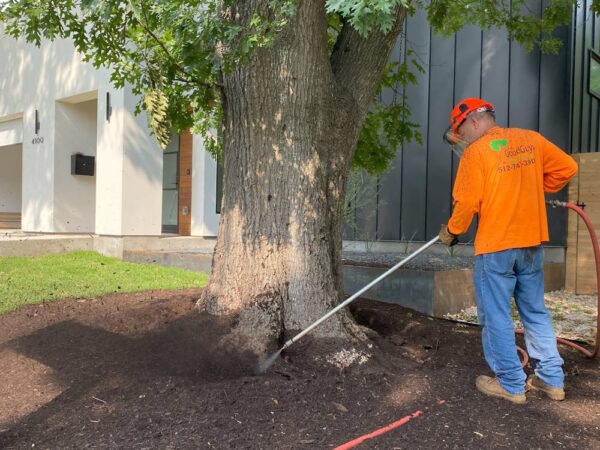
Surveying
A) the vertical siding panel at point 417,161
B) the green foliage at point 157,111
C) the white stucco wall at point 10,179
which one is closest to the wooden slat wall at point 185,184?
the vertical siding panel at point 417,161

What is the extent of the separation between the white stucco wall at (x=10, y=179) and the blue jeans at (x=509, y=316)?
16.2 m

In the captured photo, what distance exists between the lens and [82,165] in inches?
431

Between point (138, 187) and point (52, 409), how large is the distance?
21.7 feet

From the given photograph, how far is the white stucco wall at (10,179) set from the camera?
16.3m

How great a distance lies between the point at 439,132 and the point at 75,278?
20.1 ft

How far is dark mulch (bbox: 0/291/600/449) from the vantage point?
8.94 feet

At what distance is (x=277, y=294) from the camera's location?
401 centimetres

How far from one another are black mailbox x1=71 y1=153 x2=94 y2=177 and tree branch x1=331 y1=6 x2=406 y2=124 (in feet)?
26.0

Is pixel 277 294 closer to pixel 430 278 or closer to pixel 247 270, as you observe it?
pixel 247 270

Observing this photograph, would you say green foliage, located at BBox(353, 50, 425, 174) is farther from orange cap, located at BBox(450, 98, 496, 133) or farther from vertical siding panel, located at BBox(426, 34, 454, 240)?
vertical siding panel, located at BBox(426, 34, 454, 240)

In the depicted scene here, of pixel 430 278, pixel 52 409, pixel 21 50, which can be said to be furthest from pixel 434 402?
pixel 21 50

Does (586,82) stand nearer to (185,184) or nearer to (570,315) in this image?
(570,315)

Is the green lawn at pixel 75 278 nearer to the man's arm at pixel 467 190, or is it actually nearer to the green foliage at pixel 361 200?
the green foliage at pixel 361 200

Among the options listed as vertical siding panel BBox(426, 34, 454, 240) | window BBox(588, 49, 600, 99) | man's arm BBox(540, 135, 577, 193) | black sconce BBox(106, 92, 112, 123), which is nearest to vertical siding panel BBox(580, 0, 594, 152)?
window BBox(588, 49, 600, 99)
